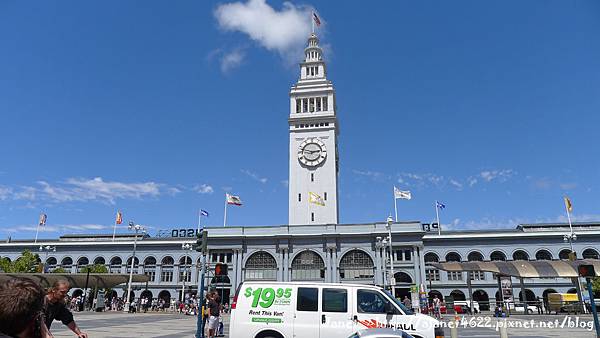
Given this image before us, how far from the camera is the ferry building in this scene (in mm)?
59875

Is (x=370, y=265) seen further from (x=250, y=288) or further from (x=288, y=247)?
(x=250, y=288)

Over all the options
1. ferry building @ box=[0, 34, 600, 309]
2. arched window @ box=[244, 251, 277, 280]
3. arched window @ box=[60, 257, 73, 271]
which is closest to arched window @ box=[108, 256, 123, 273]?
ferry building @ box=[0, 34, 600, 309]

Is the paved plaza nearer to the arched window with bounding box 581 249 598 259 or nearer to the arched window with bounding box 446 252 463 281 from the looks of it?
the arched window with bounding box 446 252 463 281

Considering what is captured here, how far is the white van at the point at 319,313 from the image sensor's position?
36.7 ft

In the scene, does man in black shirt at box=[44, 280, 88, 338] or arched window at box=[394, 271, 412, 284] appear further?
arched window at box=[394, 271, 412, 284]

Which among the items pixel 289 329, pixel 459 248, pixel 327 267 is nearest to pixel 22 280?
pixel 289 329

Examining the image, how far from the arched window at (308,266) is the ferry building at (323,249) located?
148 mm

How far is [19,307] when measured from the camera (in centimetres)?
329

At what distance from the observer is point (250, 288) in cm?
1241

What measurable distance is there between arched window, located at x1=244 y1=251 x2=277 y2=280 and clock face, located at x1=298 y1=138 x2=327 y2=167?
A: 18100 mm

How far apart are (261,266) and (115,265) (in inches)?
1056

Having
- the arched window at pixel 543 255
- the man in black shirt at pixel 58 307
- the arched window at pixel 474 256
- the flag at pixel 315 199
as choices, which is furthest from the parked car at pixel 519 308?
the man in black shirt at pixel 58 307

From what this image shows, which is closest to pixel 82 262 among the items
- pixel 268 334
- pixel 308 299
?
pixel 268 334

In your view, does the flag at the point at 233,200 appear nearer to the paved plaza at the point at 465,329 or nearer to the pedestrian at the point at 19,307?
the paved plaza at the point at 465,329
